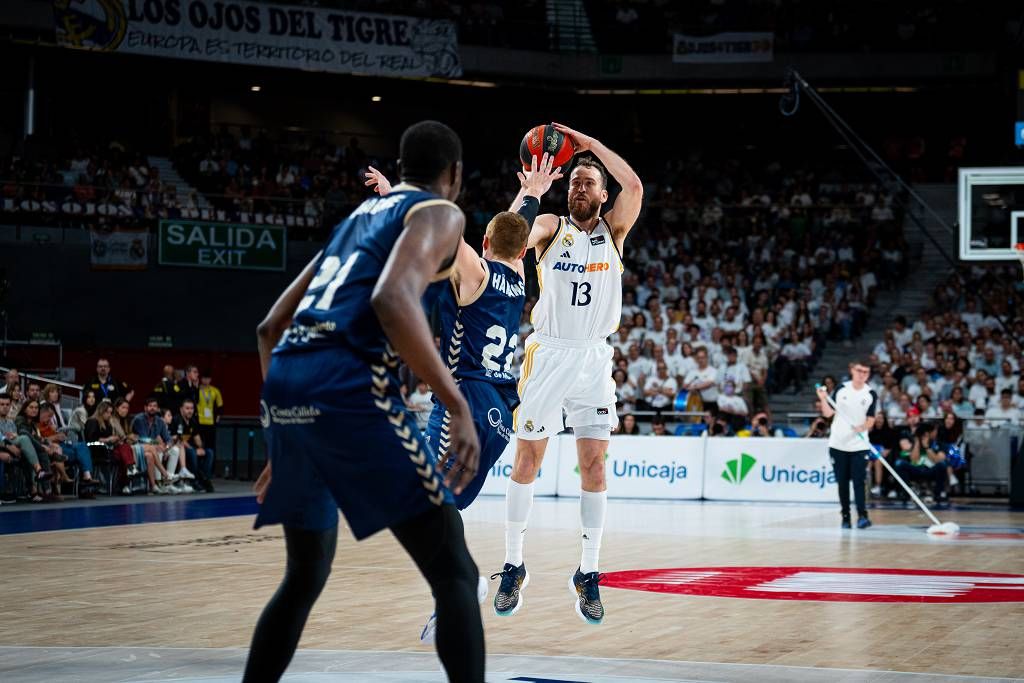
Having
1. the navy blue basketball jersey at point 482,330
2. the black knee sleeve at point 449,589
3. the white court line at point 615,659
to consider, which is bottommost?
→ the white court line at point 615,659

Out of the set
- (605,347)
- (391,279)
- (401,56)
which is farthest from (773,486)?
(391,279)

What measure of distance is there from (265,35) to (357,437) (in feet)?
84.0

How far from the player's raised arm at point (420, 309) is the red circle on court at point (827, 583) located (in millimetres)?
5034

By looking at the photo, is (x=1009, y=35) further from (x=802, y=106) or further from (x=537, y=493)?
(x=537, y=493)

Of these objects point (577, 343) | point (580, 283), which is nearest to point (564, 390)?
point (577, 343)

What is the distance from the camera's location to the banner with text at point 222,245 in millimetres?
23953

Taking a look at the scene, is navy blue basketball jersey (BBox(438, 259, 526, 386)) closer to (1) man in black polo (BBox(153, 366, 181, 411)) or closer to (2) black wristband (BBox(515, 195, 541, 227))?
(2) black wristband (BBox(515, 195, 541, 227))

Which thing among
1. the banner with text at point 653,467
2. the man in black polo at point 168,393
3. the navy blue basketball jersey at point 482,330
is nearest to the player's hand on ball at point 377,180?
the navy blue basketball jersey at point 482,330

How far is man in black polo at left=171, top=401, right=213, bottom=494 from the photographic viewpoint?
735 inches

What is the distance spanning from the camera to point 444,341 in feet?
22.2

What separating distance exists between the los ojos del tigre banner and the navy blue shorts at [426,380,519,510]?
21.7 metres

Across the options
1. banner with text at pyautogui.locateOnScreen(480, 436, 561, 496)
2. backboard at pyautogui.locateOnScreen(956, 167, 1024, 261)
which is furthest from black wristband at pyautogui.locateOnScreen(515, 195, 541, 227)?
banner with text at pyautogui.locateOnScreen(480, 436, 561, 496)

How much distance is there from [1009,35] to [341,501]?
28809 mm

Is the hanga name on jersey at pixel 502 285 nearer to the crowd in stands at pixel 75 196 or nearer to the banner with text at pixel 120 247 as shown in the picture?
the banner with text at pixel 120 247
